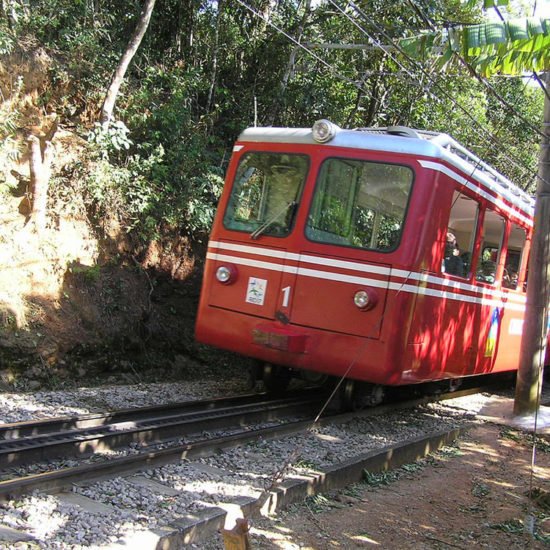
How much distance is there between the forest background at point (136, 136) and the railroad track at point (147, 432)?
225 centimetres

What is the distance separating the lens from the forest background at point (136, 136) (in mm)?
8500

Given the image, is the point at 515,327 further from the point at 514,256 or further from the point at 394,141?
the point at 394,141

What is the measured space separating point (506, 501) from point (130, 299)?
6.11 meters

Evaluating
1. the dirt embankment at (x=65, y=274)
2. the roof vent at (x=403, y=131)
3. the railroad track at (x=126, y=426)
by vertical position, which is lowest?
the railroad track at (x=126, y=426)

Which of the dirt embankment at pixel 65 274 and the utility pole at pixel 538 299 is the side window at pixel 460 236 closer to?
the utility pole at pixel 538 299

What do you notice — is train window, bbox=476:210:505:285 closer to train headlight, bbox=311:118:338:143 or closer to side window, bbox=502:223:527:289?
side window, bbox=502:223:527:289

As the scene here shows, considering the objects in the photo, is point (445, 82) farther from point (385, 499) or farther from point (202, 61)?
point (385, 499)

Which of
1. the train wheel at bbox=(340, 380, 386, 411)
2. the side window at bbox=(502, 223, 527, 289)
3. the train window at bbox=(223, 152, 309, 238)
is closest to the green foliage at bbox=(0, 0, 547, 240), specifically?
the side window at bbox=(502, 223, 527, 289)

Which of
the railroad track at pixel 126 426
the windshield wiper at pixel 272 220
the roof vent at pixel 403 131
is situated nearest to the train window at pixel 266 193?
the windshield wiper at pixel 272 220

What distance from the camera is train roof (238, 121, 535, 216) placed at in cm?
653

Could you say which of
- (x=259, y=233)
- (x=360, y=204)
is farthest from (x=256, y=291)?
(x=360, y=204)

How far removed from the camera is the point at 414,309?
21.1 ft

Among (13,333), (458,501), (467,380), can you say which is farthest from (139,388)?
(467,380)

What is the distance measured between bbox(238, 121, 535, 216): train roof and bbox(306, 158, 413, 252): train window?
20cm
